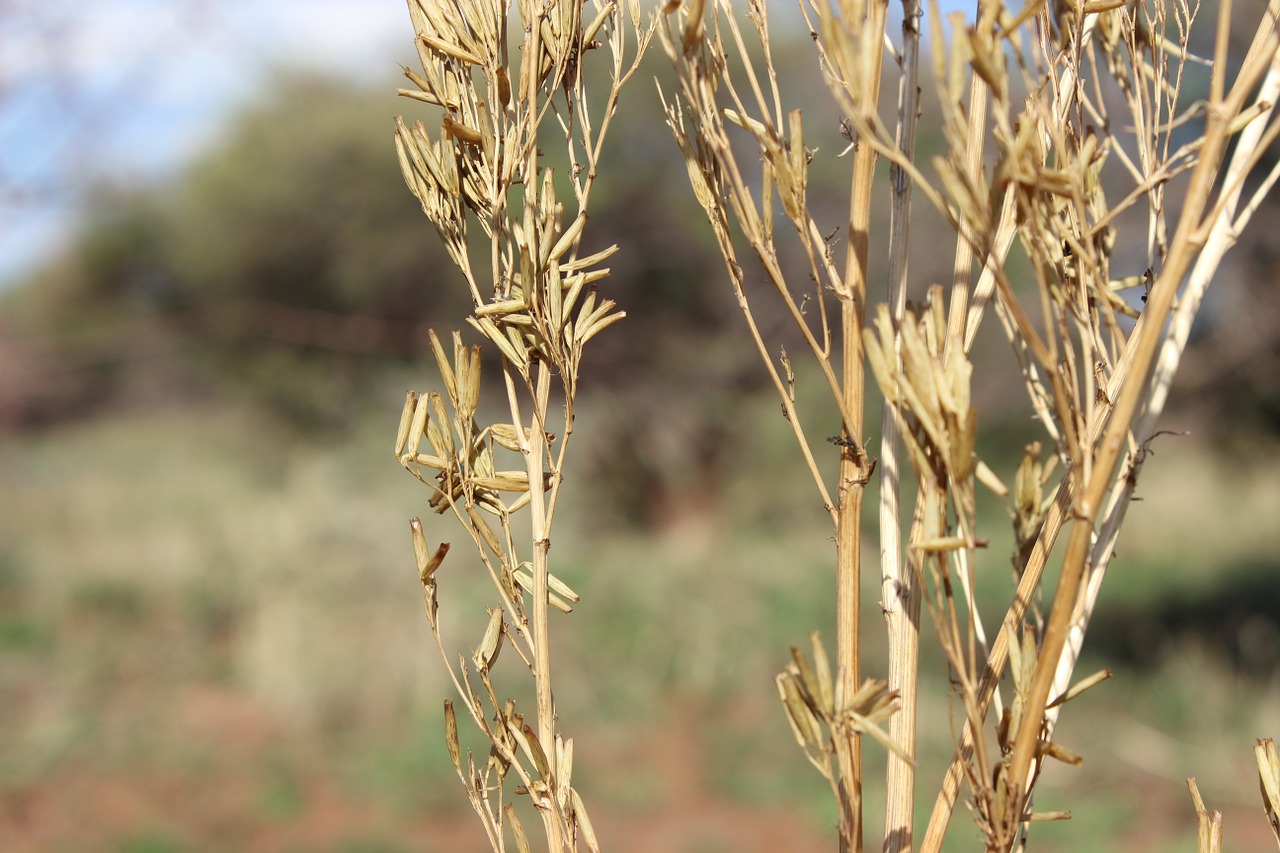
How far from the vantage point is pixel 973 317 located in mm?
627

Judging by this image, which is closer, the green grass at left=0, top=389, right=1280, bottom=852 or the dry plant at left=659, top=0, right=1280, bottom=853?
the dry plant at left=659, top=0, right=1280, bottom=853

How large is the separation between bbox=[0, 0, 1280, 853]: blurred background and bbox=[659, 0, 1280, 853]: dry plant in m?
1.15

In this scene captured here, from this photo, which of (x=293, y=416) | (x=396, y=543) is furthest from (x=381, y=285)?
(x=396, y=543)

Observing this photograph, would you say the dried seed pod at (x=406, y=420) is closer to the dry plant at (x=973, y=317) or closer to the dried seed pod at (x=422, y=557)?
the dried seed pod at (x=422, y=557)

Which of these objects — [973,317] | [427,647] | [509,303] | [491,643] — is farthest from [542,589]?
[427,647]

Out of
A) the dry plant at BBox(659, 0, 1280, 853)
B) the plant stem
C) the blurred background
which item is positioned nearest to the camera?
the dry plant at BBox(659, 0, 1280, 853)

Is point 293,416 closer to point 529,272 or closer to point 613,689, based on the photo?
point 613,689

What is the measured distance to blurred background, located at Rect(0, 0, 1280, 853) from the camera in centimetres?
417

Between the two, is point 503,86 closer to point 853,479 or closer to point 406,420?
point 406,420

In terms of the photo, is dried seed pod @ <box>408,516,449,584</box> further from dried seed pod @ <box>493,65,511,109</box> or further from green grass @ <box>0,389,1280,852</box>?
green grass @ <box>0,389,1280,852</box>

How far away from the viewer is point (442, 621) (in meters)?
5.37

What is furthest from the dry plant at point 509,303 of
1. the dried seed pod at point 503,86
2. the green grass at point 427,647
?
the green grass at point 427,647

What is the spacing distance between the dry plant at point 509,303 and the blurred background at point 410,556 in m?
1.31

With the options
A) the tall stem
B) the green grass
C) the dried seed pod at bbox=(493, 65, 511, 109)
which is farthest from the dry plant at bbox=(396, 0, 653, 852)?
the green grass
